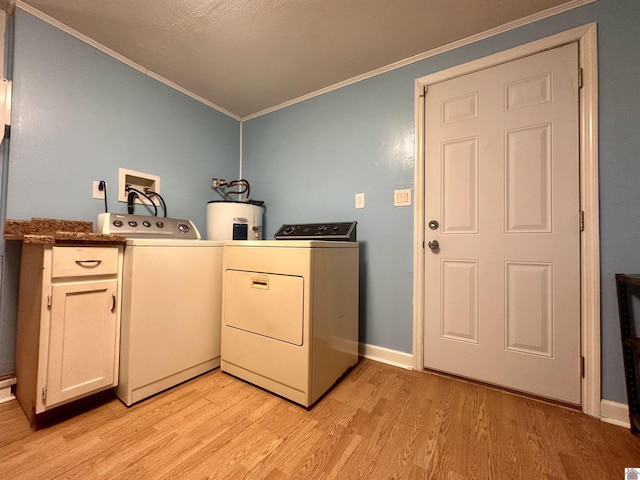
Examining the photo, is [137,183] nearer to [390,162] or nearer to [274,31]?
[274,31]

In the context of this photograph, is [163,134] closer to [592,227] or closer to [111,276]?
[111,276]

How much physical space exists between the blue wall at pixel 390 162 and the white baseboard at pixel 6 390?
5.96 feet

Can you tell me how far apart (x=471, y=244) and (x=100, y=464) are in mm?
2032

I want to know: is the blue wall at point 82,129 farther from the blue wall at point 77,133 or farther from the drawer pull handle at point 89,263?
the drawer pull handle at point 89,263

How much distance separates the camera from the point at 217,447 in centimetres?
103

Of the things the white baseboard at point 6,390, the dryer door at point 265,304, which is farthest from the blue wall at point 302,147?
the dryer door at point 265,304

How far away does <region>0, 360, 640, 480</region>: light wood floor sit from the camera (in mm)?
933

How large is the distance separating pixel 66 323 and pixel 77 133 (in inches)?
47.0

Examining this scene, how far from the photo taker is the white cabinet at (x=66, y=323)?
1.08 metres

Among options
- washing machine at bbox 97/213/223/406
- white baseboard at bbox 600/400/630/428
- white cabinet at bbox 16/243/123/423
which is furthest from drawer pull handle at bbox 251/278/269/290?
white baseboard at bbox 600/400/630/428

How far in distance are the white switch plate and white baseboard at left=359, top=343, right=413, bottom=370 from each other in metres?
1.04

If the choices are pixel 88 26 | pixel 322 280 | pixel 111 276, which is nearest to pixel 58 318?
pixel 111 276

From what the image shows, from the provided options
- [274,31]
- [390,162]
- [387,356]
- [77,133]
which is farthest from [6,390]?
[390,162]

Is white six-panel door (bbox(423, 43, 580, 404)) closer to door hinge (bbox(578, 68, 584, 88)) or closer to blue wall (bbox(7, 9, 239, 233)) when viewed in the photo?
door hinge (bbox(578, 68, 584, 88))
